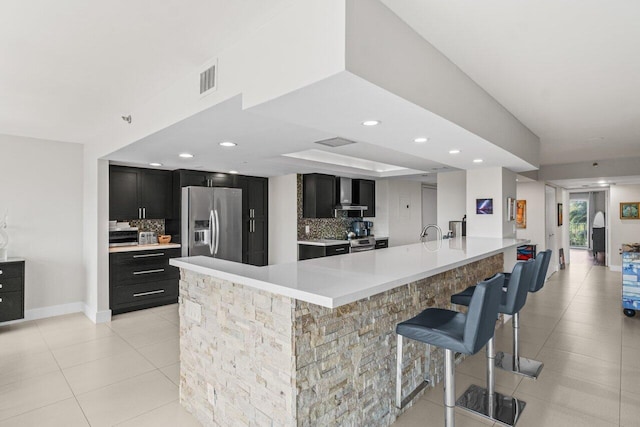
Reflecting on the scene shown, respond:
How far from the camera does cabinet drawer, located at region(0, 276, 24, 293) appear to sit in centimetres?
417

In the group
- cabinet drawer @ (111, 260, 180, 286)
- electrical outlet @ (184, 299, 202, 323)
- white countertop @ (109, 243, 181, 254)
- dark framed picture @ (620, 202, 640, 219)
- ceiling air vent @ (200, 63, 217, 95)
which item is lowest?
cabinet drawer @ (111, 260, 180, 286)

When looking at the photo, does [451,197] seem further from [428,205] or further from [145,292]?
[145,292]

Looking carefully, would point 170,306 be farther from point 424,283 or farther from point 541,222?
point 541,222

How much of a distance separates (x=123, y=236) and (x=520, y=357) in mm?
5370

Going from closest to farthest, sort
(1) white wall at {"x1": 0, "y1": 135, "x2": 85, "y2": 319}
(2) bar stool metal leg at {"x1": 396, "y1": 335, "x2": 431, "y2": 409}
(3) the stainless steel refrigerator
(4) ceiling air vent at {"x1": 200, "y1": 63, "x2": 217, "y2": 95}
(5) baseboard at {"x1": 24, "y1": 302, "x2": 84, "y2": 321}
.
A: 1. (4) ceiling air vent at {"x1": 200, "y1": 63, "x2": 217, "y2": 95}
2. (2) bar stool metal leg at {"x1": 396, "y1": 335, "x2": 431, "y2": 409}
3. (1) white wall at {"x1": 0, "y1": 135, "x2": 85, "y2": 319}
4. (5) baseboard at {"x1": 24, "y1": 302, "x2": 84, "y2": 321}
5. (3) the stainless steel refrigerator

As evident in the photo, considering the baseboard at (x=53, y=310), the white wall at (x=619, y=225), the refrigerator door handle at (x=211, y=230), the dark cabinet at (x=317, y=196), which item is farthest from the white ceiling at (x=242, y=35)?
the white wall at (x=619, y=225)

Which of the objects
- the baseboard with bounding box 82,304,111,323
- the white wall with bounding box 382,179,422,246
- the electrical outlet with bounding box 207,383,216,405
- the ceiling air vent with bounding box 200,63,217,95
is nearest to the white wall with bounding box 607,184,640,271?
the white wall with bounding box 382,179,422,246

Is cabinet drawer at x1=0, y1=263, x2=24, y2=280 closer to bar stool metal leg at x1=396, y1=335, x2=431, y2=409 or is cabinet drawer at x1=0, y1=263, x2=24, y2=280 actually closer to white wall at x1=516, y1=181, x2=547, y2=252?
bar stool metal leg at x1=396, y1=335, x2=431, y2=409

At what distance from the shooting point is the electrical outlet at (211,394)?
2360 mm

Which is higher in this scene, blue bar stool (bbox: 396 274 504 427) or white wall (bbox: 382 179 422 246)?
A: white wall (bbox: 382 179 422 246)

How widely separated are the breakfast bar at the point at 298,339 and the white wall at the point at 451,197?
11.4 feet

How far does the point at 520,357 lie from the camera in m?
3.42

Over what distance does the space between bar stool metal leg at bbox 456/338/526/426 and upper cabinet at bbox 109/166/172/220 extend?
4.94m

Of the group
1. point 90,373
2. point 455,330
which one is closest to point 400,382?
point 455,330
